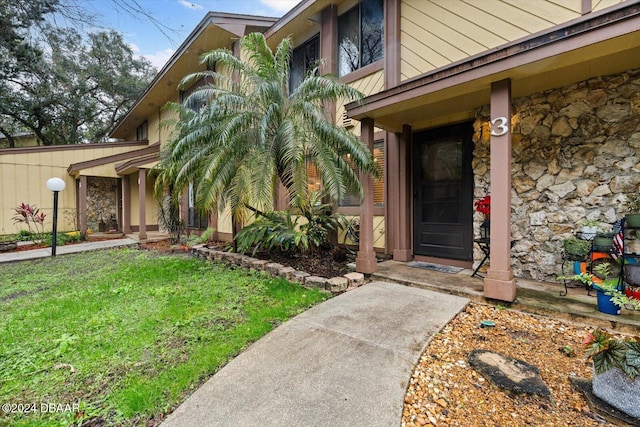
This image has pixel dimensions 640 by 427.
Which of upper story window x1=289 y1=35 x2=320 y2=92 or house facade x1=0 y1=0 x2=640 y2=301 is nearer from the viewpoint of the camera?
house facade x1=0 y1=0 x2=640 y2=301

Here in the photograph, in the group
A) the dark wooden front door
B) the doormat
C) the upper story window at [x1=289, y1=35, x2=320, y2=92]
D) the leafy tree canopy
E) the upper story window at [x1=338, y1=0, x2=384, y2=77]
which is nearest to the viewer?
the doormat

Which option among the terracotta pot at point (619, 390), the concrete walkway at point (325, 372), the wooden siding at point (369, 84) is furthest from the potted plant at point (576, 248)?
the wooden siding at point (369, 84)

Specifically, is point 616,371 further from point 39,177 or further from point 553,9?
point 39,177

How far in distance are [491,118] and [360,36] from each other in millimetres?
3729

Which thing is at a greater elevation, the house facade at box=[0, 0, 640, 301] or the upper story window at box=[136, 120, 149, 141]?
the upper story window at box=[136, 120, 149, 141]

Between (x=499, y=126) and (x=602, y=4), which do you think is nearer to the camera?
(x=499, y=126)

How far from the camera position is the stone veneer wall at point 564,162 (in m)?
3.34

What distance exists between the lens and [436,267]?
15.3 feet

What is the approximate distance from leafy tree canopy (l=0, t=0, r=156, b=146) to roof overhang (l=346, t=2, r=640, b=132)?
1277 cm

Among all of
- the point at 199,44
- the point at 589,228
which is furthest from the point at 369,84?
the point at 199,44

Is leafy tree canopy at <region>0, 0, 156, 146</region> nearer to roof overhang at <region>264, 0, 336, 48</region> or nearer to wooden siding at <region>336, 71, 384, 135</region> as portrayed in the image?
roof overhang at <region>264, 0, 336, 48</region>

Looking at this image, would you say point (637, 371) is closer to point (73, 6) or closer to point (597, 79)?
point (597, 79)

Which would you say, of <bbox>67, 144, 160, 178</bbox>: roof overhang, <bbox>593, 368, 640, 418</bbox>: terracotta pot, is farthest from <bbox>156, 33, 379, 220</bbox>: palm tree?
<bbox>67, 144, 160, 178</bbox>: roof overhang

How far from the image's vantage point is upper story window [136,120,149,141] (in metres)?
13.6
